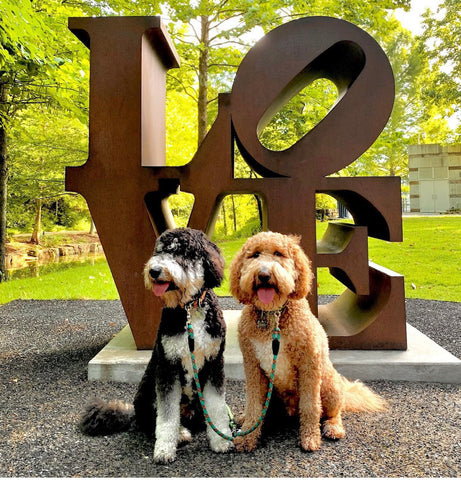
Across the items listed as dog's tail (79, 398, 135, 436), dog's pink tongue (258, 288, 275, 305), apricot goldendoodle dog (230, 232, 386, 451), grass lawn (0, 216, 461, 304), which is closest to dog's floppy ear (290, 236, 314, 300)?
apricot goldendoodle dog (230, 232, 386, 451)

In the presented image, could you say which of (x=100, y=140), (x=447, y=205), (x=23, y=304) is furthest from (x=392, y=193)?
(x=447, y=205)

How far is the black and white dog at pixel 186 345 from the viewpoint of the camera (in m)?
2.47

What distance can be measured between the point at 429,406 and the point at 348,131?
2.59 metres

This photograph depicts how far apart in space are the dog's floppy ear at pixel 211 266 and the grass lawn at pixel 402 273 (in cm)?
688

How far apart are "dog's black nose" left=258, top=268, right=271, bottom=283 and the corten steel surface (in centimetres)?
203

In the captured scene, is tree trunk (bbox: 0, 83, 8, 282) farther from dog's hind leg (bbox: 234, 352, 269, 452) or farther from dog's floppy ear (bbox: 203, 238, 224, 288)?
dog's hind leg (bbox: 234, 352, 269, 452)


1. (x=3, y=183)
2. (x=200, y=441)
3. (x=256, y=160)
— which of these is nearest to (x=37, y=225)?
(x=3, y=183)

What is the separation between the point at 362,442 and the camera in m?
2.84

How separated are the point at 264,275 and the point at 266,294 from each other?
12 centimetres

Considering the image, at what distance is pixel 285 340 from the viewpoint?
2.62 metres

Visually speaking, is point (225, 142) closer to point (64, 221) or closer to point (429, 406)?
point (429, 406)

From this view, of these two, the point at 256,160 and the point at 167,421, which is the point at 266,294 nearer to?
the point at 167,421

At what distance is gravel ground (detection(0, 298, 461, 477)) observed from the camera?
2.54 meters

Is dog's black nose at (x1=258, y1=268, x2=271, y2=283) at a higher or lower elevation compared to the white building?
lower
